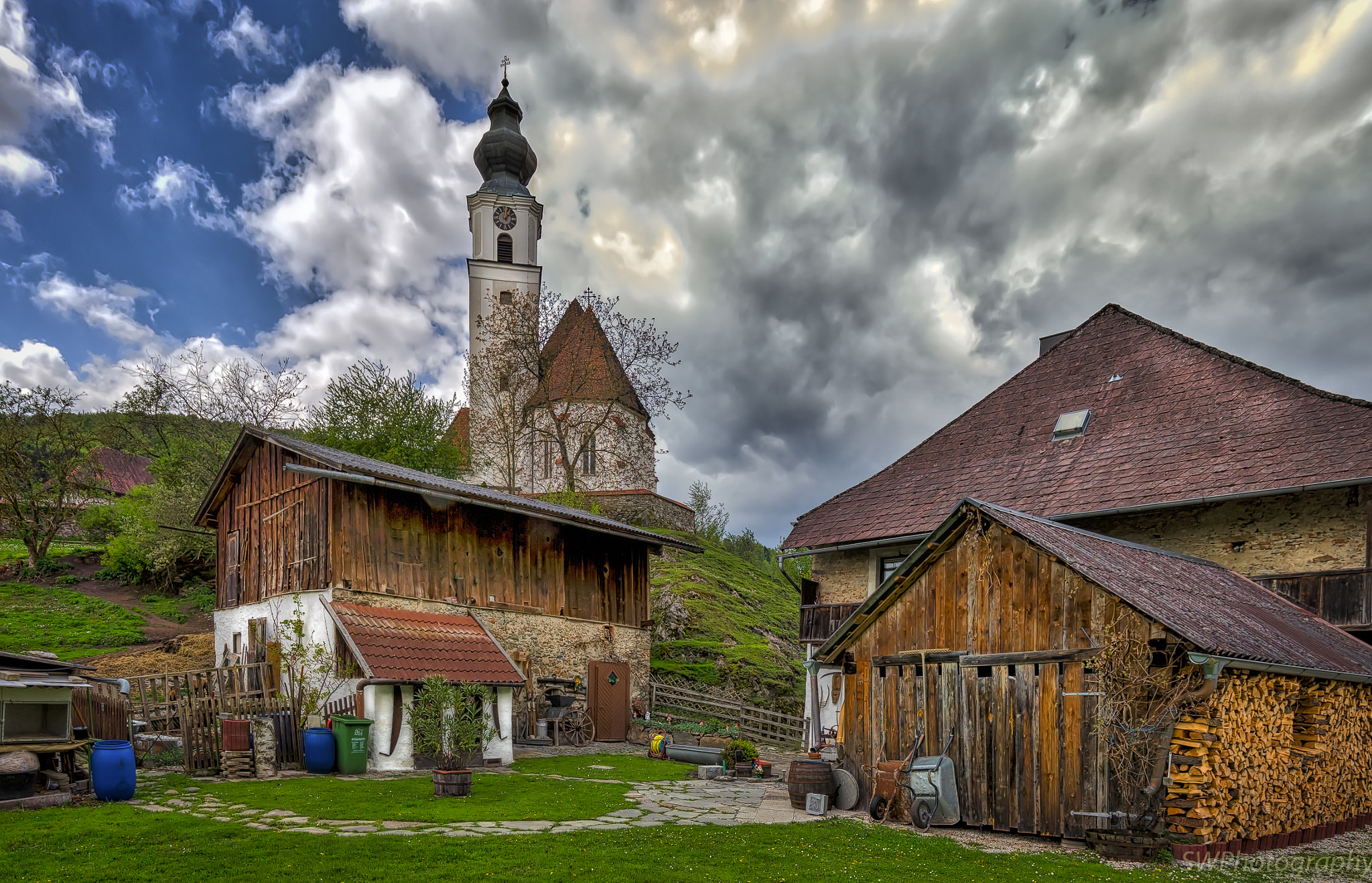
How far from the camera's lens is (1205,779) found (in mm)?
8969

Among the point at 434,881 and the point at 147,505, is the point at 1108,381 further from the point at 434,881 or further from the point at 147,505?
the point at 147,505

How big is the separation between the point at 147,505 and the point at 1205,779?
3511cm

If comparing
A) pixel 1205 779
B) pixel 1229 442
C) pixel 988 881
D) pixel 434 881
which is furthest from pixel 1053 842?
pixel 1229 442

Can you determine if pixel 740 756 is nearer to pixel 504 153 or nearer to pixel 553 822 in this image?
pixel 553 822

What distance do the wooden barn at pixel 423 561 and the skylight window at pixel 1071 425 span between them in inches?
413

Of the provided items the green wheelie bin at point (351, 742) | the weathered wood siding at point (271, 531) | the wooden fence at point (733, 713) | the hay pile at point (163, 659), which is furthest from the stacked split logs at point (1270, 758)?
the hay pile at point (163, 659)

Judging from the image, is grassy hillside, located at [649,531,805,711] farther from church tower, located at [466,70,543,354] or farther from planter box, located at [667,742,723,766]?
church tower, located at [466,70,543,354]

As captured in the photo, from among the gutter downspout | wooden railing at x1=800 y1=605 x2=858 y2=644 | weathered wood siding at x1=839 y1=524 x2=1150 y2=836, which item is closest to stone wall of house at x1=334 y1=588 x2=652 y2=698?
wooden railing at x1=800 y1=605 x2=858 y2=644

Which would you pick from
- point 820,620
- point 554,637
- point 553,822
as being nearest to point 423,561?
point 554,637

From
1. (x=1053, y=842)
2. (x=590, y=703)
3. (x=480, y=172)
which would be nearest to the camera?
(x=1053, y=842)

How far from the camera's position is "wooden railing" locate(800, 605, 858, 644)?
19.2m

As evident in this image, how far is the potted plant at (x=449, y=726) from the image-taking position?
1254 cm

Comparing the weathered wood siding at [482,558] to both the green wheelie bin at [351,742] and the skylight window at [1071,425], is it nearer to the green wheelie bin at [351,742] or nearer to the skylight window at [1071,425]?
the green wheelie bin at [351,742]

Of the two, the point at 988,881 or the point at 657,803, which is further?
the point at 657,803
